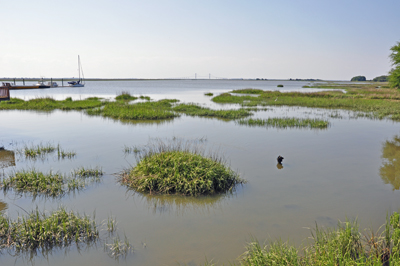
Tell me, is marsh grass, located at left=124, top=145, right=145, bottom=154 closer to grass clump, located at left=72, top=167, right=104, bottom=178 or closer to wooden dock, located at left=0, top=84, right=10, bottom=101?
grass clump, located at left=72, top=167, right=104, bottom=178

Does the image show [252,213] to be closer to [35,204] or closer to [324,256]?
[324,256]

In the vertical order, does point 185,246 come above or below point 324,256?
below

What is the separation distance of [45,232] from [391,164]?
11644 millimetres

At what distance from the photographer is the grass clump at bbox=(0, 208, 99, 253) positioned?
5.41 meters

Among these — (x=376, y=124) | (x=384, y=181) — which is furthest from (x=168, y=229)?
(x=376, y=124)

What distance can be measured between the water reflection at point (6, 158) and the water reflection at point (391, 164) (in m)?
12.6

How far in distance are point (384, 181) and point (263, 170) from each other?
3744 mm

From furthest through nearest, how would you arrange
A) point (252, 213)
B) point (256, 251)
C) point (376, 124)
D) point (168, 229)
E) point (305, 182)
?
point (376, 124) → point (305, 182) → point (252, 213) → point (168, 229) → point (256, 251)

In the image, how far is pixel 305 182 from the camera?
907cm

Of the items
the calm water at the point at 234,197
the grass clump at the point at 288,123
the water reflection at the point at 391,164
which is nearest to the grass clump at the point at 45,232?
the calm water at the point at 234,197

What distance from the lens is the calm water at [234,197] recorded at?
564 centimetres

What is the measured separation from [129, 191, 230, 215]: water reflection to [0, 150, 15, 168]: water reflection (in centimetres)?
572

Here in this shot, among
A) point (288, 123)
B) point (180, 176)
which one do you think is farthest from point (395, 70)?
point (180, 176)

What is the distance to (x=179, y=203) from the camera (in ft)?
24.2
